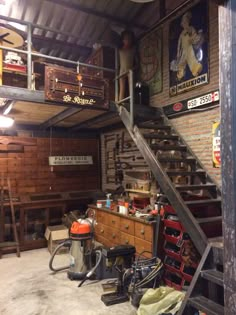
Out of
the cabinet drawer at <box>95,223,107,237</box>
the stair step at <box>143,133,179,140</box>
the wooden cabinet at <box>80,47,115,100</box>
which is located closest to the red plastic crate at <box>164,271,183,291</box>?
the cabinet drawer at <box>95,223,107,237</box>

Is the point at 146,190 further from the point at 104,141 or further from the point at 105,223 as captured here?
the point at 104,141

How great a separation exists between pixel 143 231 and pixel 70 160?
336 centimetres

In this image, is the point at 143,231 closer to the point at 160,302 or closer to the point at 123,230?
the point at 123,230

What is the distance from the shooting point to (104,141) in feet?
23.7

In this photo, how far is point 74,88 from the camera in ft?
14.2

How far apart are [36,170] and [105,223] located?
233 cm

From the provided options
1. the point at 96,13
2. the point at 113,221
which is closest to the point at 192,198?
the point at 113,221

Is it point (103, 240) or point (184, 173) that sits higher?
point (184, 173)

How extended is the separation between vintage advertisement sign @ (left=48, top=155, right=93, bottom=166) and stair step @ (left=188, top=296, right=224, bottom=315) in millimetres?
5010

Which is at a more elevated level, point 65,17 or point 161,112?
point 65,17

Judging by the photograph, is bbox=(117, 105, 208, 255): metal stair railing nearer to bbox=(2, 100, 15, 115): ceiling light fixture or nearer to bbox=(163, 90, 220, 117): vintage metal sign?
bbox=(163, 90, 220, 117): vintage metal sign

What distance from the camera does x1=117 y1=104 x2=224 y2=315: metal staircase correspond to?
2.26 metres

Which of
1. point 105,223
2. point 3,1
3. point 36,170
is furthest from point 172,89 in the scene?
point 36,170

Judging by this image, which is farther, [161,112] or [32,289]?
[161,112]
